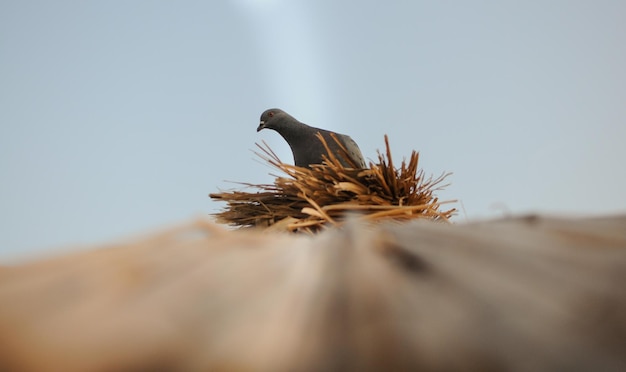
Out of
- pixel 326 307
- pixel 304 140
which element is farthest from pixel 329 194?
pixel 326 307

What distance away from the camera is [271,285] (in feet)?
0.79

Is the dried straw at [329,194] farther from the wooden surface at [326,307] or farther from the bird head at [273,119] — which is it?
the wooden surface at [326,307]

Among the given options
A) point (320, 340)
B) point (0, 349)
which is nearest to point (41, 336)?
point (0, 349)

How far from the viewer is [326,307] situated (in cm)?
23

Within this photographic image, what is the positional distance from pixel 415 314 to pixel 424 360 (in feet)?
0.07

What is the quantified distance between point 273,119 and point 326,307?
1.28m

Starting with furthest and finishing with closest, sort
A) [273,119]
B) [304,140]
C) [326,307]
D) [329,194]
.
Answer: [273,119], [304,140], [329,194], [326,307]

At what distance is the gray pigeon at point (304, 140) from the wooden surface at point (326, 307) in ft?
2.78

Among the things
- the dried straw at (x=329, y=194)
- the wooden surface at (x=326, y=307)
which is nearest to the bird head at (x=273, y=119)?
the dried straw at (x=329, y=194)

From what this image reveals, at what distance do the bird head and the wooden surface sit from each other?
3.91 feet

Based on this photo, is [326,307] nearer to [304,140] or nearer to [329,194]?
[329,194]

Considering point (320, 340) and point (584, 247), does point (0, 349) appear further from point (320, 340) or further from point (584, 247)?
point (584, 247)

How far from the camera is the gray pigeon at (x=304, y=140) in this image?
124 centimetres

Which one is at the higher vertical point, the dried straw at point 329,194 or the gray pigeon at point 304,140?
the gray pigeon at point 304,140
